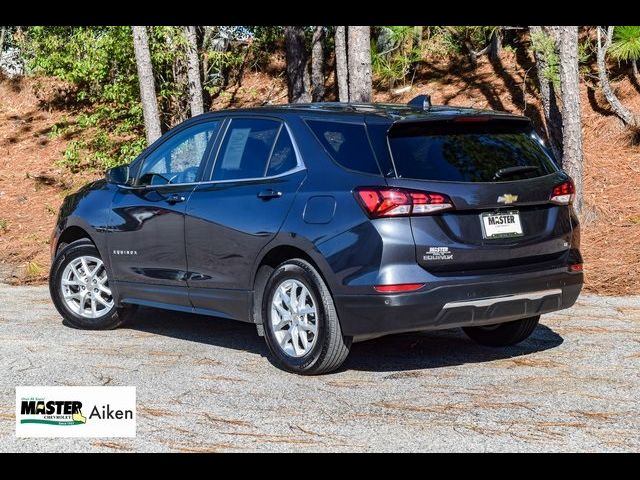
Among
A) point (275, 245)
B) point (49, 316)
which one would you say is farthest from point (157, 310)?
point (275, 245)

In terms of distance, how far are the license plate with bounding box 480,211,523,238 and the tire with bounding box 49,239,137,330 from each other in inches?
132

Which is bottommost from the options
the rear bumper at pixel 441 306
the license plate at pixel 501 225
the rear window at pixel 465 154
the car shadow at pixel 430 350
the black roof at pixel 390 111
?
the car shadow at pixel 430 350

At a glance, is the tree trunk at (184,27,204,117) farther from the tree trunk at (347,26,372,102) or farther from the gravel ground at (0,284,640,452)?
the gravel ground at (0,284,640,452)

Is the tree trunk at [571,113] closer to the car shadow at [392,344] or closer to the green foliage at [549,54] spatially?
the green foliage at [549,54]

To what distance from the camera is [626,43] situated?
16.3 metres

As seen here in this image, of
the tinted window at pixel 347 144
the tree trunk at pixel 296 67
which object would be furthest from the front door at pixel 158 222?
the tree trunk at pixel 296 67

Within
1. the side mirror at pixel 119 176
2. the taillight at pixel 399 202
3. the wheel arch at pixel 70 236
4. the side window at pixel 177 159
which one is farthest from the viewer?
the wheel arch at pixel 70 236

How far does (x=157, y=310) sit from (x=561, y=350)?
12.9ft

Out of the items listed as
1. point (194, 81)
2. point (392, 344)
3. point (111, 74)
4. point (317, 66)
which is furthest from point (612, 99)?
point (392, 344)

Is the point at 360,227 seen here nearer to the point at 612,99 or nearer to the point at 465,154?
the point at 465,154

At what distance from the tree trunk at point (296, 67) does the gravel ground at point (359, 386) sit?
9.65m

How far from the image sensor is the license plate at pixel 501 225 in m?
6.70

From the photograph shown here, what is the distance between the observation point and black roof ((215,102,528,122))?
6.93 meters

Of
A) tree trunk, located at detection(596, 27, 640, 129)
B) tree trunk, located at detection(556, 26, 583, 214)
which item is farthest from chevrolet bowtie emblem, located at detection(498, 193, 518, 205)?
tree trunk, located at detection(596, 27, 640, 129)
